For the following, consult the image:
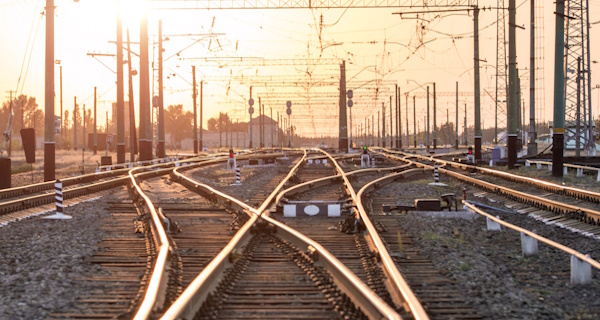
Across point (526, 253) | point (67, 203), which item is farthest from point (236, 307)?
point (67, 203)

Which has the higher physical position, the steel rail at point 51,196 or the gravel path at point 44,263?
the steel rail at point 51,196

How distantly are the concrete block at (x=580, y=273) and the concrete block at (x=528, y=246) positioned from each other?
2081 mm

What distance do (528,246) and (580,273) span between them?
84.3 inches

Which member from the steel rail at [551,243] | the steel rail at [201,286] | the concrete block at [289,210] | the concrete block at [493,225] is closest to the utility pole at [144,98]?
the concrete block at [289,210]

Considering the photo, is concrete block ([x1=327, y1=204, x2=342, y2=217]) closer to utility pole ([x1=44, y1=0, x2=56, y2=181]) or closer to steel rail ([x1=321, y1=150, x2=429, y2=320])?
steel rail ([x1=321, y1=150, x2=429, y2=320])

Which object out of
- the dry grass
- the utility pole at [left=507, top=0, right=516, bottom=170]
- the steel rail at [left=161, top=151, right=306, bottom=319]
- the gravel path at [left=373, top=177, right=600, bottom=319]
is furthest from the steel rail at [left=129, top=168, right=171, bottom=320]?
the utility pole at [left=507, top=0, right=516, bottom=170]

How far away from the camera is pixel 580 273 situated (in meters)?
8.50

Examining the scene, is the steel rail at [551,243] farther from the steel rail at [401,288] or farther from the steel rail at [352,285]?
the steel rail at [352,285]

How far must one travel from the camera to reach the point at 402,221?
Answer: 1448cm

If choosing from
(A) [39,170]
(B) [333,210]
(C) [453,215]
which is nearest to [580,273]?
(C) [453,215]

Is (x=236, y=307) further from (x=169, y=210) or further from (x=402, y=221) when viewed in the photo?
(x=169, y=210)

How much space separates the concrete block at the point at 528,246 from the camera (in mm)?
10643

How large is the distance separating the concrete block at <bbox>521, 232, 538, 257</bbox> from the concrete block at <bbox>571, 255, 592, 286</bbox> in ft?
6.83

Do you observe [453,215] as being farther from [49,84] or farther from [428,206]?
[49,84]
